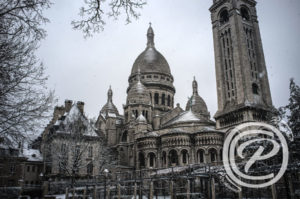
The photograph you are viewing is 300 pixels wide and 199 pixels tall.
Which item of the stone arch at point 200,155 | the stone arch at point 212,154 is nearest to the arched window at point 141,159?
the stone arch at point 200,155

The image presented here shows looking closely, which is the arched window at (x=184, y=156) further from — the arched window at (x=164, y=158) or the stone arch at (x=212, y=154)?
the stone arch at (x=212, y=154)

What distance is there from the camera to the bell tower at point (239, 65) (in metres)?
45.3

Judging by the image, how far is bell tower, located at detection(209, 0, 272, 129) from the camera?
149 ft

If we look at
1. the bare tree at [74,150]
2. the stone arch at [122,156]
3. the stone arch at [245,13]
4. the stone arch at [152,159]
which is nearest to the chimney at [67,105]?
the bare tree at [74,150]

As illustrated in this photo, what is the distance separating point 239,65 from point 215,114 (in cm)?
968

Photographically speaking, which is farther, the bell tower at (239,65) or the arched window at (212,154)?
the bell tower at (239,65)

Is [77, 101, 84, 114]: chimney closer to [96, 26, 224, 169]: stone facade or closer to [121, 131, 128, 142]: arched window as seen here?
[96, 26, 224, 169]: stone facade

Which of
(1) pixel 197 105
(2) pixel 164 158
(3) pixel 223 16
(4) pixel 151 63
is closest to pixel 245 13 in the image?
(3) pixel 223 16

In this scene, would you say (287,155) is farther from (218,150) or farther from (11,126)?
(218,150)

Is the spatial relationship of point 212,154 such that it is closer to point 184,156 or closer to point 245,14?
point 184,156

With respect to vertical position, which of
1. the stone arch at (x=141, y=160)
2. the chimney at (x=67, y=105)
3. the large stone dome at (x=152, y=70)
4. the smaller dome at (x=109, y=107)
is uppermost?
the large stone dome at (x=152, y=70)

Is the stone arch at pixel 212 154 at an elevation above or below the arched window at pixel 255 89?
below

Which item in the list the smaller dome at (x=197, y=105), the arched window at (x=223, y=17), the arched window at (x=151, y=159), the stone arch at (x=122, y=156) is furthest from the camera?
the smaller dome at (x=197, y=105)

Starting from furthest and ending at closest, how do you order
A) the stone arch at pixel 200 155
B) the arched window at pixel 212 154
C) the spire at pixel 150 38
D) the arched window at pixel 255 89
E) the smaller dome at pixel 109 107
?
the spire at pixel 150 38 → the smaller dome at pixel 109 107 → the arched window at pixel 255 89 → the stone arch at pixel 200 155 → the arched window at pixel 212 154
